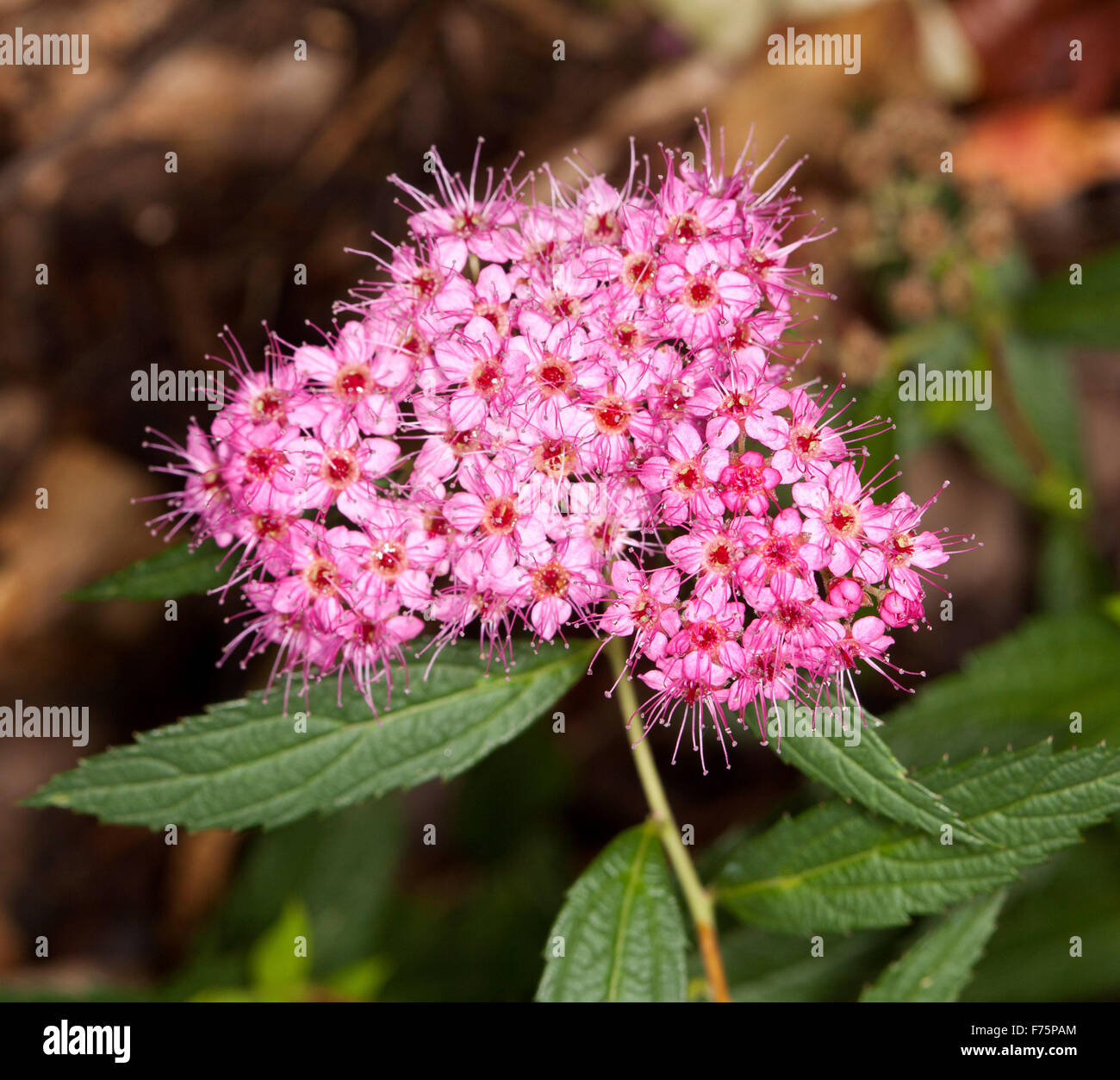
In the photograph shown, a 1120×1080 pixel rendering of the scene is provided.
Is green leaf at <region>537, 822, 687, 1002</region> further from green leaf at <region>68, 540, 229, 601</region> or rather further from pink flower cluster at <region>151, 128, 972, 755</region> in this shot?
green leaf at <region>68, 540, 229, 601</region>

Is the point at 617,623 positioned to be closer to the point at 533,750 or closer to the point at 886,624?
the point at 886,624

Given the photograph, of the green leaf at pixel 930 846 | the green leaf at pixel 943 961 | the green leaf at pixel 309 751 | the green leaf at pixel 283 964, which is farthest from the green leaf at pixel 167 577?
the green leaf at pixel 943 961

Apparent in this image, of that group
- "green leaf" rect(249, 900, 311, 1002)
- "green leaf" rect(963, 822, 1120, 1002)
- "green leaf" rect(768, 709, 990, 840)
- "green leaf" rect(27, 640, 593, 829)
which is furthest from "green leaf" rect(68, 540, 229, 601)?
"green leaf" rect(963, 822, 1120, 1002)

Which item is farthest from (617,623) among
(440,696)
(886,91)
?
(886,91)

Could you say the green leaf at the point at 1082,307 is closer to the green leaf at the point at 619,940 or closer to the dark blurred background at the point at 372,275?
the dark blurred background at the point at 372,275

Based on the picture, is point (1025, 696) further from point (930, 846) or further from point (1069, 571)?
point (930, 846)

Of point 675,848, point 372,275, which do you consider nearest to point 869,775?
point 675,848
